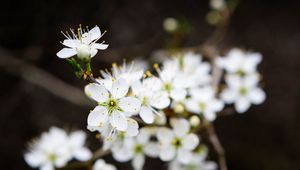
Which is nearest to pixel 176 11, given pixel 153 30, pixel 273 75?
pixel 153 30

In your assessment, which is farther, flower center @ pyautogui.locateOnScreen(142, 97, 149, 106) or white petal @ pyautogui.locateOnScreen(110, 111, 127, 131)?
flower center @ pyautogui.locateOnScreen(142, 97, 149, 106)

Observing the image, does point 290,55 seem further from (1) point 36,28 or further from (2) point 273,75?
(1) point 36,28

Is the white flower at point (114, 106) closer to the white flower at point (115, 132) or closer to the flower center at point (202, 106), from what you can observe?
the white flower at point (115, 132)

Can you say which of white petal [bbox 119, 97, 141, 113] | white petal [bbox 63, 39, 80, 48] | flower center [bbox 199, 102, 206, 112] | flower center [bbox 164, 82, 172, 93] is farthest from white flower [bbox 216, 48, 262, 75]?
white petal [bbox 63, 39, 80, 48]

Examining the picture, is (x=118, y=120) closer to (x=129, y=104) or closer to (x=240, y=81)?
(x=129, y=104)

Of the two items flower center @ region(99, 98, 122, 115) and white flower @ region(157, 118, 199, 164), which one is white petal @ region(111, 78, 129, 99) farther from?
white flower @ region(157, 118, 199, 164)
